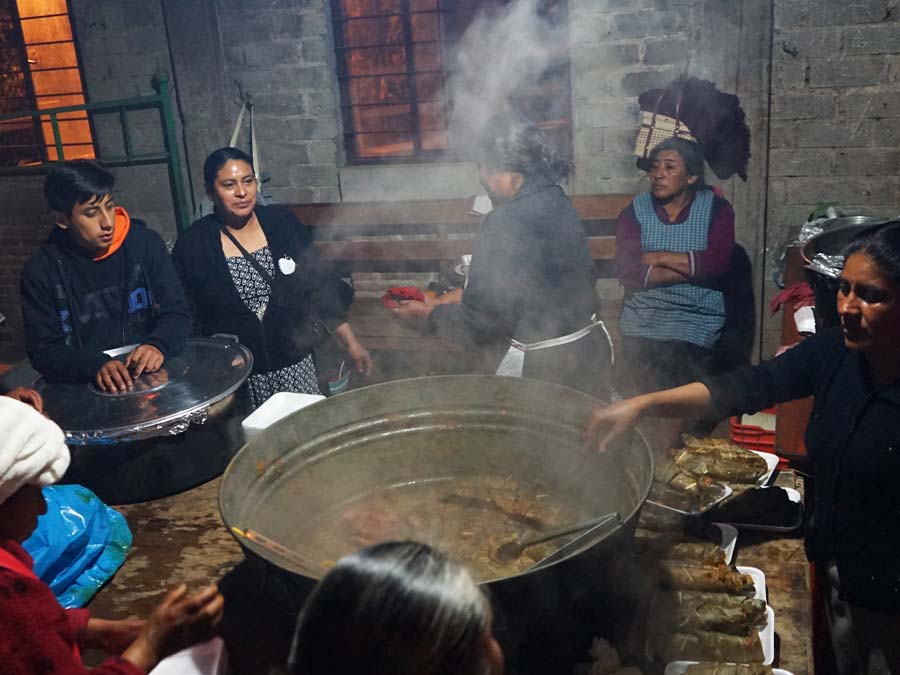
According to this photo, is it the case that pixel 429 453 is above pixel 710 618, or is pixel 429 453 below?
above

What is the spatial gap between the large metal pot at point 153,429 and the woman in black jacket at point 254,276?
1043mm

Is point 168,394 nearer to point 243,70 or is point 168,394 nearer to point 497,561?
point 497,561

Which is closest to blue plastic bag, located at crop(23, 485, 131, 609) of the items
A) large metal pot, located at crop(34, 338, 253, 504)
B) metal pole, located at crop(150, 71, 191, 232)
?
large metal pot, located at crop(34, 338, 253, 504)

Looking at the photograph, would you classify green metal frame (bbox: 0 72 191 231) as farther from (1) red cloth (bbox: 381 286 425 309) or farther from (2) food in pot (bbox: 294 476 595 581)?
(2) food in pot (bbox: 294 476 595 581)

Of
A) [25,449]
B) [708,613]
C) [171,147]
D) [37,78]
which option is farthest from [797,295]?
[37,78]

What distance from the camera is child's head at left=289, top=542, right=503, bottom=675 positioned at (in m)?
1.27

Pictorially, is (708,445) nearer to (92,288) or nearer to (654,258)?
(654,258)

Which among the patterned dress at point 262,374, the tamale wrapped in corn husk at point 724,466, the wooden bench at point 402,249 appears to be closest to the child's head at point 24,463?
the tamale wrapped in corn husk at point 724,466

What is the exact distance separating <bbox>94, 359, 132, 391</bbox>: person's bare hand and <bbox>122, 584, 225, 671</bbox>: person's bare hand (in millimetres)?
1455

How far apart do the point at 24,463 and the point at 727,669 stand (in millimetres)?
1956

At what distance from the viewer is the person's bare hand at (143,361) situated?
11.3ft

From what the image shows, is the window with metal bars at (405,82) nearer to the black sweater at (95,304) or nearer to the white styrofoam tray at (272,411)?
the black sweater at (95,304)

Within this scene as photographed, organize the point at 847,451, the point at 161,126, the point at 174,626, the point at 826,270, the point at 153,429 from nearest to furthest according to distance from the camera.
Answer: the point at 174,626 → the point at 847,451 → the point at 153,429 → the point at 826,270 → the point at 161,126

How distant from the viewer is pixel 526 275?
13.4ft
